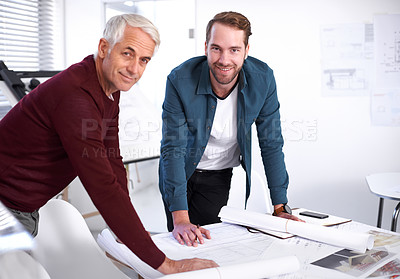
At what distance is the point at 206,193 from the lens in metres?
1.95

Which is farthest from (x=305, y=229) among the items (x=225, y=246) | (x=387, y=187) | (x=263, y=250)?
(x=387, y=187)

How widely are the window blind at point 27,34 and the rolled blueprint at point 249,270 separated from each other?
3003 millimetres

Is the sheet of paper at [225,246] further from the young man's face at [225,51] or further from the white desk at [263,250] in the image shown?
the young man's face at [225,51]

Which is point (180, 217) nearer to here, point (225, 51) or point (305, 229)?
point (305, 229)

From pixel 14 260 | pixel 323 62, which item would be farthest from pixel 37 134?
pixel 323 62

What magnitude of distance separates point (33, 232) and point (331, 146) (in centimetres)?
266

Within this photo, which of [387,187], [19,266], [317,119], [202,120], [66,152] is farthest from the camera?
[317,119]

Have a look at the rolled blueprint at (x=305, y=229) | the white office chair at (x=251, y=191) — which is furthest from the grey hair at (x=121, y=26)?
the white office chair at (x=251, y=191)

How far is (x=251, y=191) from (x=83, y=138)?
4.20 ft

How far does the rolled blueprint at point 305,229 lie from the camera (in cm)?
127

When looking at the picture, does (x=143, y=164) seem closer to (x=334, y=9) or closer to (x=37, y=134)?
(x=334, y=9)

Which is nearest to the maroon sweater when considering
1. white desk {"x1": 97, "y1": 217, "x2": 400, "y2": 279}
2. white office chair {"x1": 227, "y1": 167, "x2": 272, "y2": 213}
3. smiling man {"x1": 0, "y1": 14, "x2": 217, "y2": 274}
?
smiling man {"x1": 0, "y1": 14, "x2": 217, "y2": 274}

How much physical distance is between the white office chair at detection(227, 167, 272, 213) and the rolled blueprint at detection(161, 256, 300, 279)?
0.95 m

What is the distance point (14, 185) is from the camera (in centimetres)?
118
